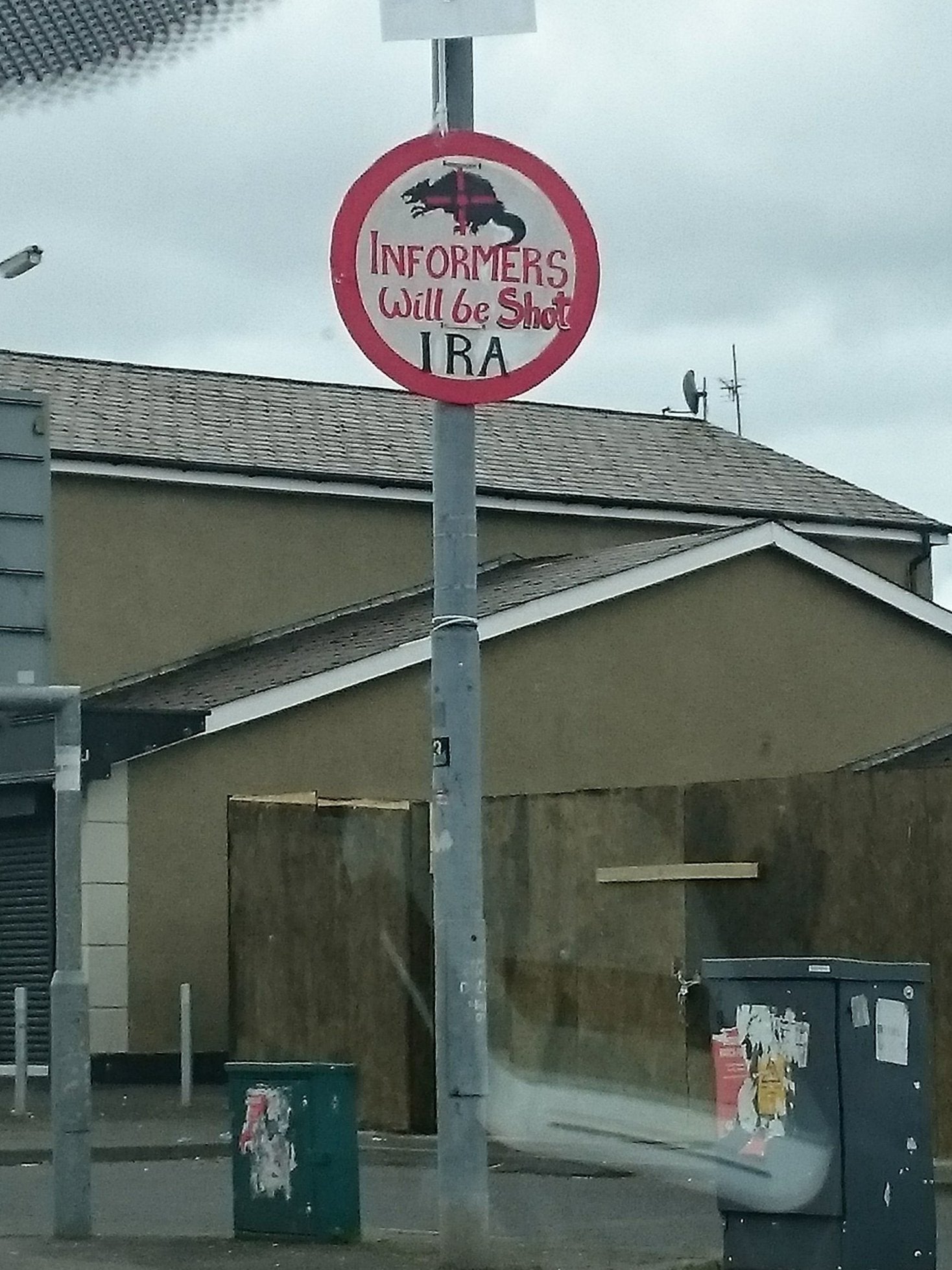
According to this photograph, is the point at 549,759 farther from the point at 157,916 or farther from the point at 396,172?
the point at 396,172

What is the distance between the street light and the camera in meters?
5.20

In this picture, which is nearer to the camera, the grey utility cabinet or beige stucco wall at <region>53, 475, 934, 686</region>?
the grey utility cabinet

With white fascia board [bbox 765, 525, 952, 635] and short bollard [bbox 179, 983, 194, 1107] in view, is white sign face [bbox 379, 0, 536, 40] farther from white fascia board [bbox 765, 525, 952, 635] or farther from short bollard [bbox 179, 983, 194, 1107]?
white fascia board [bbox 765, 525, 952, 635]

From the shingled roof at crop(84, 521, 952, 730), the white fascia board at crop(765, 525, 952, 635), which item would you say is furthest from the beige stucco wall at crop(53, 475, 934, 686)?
the white fascia board at crop(765, 525, 952, 635)

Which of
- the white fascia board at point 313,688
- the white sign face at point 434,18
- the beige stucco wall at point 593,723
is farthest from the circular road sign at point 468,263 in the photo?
the beige stucco wall at point 593,723

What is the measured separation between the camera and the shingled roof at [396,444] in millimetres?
25328

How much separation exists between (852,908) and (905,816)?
717 millimetres

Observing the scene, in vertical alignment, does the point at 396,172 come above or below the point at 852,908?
above

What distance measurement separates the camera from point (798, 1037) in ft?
28.5

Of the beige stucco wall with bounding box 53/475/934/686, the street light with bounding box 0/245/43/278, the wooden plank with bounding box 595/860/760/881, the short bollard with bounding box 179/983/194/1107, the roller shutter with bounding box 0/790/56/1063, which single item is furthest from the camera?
the beige stucco wall with bounding box 53/475/934/686

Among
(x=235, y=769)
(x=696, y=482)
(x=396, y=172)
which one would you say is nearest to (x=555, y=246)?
(x=396, y=172)

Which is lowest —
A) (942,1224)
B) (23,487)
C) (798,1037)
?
(942,1224)

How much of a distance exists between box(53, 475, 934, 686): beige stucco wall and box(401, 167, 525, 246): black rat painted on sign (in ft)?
51.1

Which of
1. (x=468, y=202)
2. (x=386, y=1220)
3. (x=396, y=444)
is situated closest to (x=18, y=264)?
(x=468, y=202)
